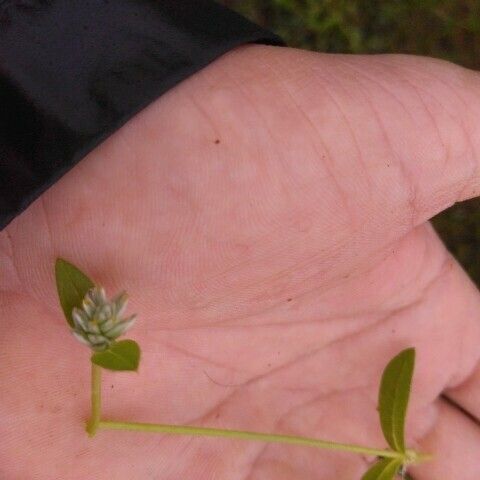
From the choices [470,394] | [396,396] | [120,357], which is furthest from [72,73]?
[470,394]

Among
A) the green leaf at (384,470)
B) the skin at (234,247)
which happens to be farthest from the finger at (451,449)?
the green leaf at (384,470)

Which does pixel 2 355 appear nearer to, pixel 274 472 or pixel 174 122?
pixel 174 122

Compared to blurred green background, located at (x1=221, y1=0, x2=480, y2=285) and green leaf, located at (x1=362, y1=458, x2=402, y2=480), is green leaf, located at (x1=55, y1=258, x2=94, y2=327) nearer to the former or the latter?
green leaf, located at (x1=362, y1=458, x2=402, y2=480)

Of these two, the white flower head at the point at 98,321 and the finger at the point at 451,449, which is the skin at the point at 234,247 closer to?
the white flower head at the point at 98,321

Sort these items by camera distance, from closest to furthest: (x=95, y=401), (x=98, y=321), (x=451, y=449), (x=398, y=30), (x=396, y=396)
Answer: (x=98, y=321) < (x=95, y=401) < (x=396, y=396) < (x=451, y=449) < (x=398, y=30)

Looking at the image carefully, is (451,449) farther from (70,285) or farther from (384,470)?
(70,285)

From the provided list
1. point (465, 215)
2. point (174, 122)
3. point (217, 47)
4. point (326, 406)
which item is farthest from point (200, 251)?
point (465, 215)

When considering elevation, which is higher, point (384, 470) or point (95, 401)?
point (95, 401)
